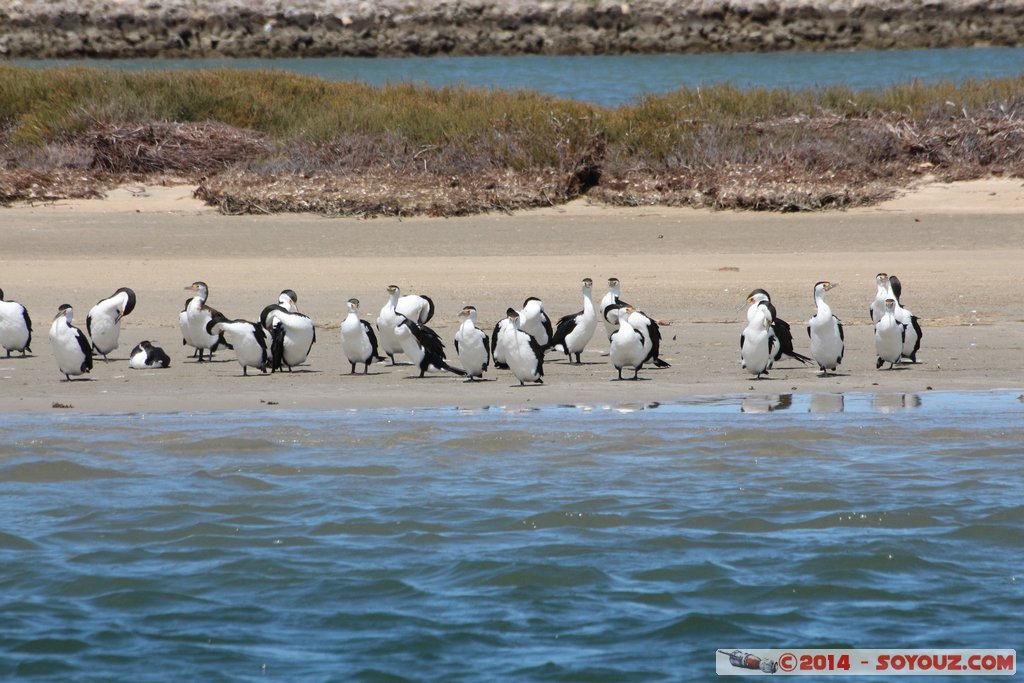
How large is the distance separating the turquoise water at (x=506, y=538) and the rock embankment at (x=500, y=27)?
4448cm

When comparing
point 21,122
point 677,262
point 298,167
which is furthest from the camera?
point 21,122

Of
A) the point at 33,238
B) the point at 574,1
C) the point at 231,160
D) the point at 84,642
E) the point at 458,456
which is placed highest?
the point at 574,1

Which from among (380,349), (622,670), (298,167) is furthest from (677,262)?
(622,670)

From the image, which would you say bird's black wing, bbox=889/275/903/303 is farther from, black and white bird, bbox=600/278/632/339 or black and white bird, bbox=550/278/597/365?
black and white bird, bbox=550/278/597/365

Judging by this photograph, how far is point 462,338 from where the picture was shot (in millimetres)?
11188

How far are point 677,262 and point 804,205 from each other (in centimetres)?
287

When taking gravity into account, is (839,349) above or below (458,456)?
above

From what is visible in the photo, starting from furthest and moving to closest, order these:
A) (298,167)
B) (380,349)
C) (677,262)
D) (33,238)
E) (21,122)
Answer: (21,122) → (298,167) → (33,238) → (677,262) → (380,349)

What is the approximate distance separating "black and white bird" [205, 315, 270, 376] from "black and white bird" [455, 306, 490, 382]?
1.55 meters

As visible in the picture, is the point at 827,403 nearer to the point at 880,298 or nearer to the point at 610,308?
the point at 880,298

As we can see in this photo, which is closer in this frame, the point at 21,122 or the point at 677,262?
the point at 677,262

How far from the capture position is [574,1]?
5594 cm

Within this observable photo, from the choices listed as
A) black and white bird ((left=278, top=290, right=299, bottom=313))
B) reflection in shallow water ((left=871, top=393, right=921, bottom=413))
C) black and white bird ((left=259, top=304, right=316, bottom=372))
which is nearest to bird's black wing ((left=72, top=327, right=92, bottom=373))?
black and white bird ((left=259, top=304, right=316, bottom=372))

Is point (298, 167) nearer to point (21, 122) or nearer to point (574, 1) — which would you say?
point (21, 122)
